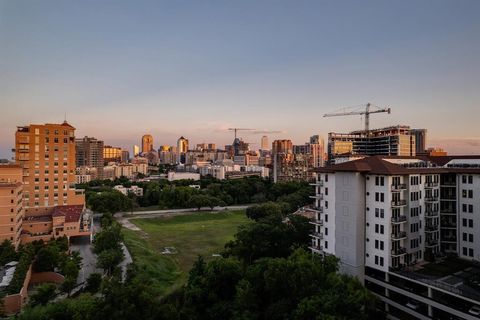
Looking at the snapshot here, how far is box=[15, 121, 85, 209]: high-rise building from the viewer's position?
157 feet

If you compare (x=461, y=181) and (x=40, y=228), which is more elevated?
(x=461, y=181)

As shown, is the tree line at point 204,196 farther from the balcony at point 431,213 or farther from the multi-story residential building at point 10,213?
the balcony at point 431,213

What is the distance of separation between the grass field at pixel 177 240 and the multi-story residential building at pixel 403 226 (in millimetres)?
13490

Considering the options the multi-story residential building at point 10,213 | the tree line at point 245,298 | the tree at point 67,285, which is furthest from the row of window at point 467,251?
the multi-story residential building at point 10,213

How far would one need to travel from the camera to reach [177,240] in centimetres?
4466

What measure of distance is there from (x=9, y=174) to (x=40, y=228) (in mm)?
7586

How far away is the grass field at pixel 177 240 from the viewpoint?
31.9 m

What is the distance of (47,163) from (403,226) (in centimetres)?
4587

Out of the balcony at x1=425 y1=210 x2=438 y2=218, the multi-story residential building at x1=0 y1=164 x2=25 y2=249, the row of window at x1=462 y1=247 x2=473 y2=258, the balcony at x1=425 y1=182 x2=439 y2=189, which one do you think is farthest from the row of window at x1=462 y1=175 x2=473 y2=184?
the multi-story residential building at x1=0 y1=164 x2=25 y2=249

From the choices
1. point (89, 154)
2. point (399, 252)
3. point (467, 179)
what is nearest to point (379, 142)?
point (467, 179)

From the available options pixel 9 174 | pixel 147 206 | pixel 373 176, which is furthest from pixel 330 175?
pixel 147 206

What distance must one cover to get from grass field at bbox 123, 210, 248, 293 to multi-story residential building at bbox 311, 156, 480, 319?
13.5 metres

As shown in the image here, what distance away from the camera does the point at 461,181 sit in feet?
87.1

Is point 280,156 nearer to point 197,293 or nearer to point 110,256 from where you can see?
point 110,256
